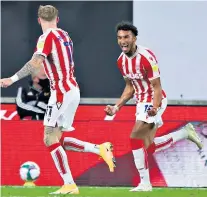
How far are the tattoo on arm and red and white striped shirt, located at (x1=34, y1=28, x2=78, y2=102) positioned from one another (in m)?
0.07

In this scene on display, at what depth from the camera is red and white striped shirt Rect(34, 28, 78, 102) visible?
1170 cm

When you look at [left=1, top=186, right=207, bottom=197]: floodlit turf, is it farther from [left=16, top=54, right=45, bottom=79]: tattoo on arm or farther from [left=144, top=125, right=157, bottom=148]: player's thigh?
[left=16, top=54, right=45, bottom=79]: tattoo on arm

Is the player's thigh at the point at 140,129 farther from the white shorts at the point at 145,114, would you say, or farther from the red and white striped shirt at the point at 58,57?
the red and white striped shirt at the point at 58,57

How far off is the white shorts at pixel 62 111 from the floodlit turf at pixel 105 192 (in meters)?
0.76

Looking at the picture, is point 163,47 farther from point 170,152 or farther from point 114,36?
point 170,152

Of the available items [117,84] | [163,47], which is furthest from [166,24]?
[117,84]

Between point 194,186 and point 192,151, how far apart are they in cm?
47

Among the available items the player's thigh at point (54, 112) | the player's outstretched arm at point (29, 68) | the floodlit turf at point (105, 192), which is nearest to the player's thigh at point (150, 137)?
the floodlit turf at point (105, 192)

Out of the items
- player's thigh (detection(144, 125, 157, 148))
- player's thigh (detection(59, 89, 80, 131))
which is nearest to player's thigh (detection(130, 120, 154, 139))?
player's thigh (detection(144, 125, 157, 148))

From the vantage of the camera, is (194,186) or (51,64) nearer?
(51,64)

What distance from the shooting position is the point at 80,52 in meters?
18.8

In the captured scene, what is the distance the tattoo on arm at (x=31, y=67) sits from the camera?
11.4 metres

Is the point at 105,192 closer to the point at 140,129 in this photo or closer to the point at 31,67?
the point at 140,129

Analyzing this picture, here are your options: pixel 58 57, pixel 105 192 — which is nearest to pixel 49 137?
pixel 58 57
